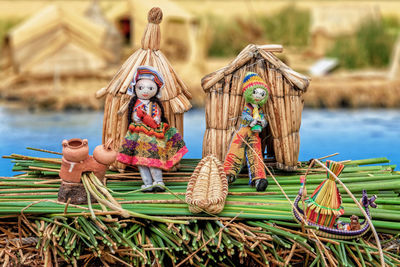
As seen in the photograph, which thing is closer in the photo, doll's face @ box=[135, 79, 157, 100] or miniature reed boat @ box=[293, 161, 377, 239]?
miniature reed boat @ box=[293, 161, 377, 239]

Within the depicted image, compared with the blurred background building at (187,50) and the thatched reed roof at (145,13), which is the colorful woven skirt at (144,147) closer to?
the blurred background building at (187,50)

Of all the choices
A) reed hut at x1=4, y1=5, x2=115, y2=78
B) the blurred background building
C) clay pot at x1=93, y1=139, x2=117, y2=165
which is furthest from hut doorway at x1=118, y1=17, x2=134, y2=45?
clay pot at x1=93, y1=139, x2=117, y2=165

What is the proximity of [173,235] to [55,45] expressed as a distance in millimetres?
7102

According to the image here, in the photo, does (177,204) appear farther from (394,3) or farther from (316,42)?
(394,3)

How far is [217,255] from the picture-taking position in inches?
95.4

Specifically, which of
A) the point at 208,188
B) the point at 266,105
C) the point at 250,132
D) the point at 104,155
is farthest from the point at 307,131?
the point at 104,155

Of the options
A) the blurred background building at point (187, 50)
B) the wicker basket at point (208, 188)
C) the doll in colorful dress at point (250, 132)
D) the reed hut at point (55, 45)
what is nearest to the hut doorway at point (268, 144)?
the doll in colorful dress at point (250, 132)

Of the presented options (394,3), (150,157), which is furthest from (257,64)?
(394,3)

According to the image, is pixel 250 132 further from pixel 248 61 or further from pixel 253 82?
pixel 248 61

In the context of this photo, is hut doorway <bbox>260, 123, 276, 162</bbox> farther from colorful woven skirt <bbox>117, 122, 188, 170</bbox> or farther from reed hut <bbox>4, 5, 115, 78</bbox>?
reed hut <bbox>4, 5, 115, 78</bbox>

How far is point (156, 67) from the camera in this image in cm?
295

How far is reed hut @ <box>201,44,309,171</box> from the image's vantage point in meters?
2.98

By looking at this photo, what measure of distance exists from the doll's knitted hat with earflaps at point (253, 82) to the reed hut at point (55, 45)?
643cm

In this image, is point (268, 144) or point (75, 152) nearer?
point (75, 152)
